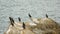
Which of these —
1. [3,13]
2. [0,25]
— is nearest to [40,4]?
[3,13]

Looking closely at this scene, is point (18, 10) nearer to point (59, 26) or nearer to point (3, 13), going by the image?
point (3, 13)

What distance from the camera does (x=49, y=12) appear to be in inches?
773

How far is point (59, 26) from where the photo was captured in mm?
10547

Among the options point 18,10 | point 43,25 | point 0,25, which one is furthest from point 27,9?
point 43,25

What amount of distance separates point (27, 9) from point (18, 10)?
2.78 feet

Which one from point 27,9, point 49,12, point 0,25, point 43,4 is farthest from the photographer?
point 43,4

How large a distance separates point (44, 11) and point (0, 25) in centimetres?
546

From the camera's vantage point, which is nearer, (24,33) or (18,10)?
(24,33)

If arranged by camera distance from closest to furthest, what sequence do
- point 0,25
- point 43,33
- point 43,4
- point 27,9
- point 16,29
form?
point 43,33 → point 16,29 → point 0,25 → point 27,9 → point 43,4

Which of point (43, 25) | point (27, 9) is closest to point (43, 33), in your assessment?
point (43, 25)

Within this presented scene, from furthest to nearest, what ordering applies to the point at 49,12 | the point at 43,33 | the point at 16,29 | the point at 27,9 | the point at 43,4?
the point at 43,4 → the point at 27,9 → the point at 49,12 → the point at 16,29 → the point at 43,33

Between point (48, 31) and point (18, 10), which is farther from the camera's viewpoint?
point (18, 10)

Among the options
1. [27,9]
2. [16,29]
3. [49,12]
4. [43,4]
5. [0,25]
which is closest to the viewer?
[16,29]

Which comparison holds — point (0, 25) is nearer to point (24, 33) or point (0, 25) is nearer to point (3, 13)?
point (3, 13)
